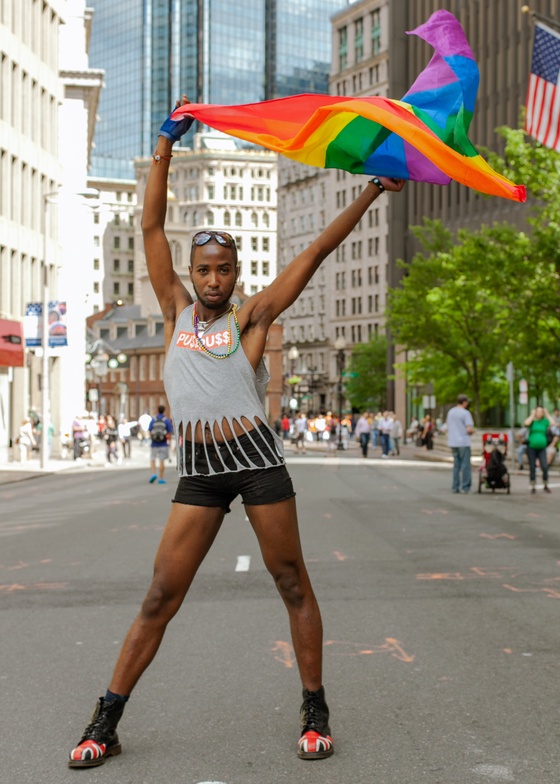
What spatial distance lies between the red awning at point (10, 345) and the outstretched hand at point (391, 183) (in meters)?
39.6

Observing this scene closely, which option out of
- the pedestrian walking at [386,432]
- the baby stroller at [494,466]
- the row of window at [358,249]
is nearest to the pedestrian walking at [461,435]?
the baby stroller at [494,466]

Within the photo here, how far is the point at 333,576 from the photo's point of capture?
11320 millimetres

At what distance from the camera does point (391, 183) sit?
225 inches

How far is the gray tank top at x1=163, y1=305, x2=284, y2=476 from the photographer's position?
16.8ft

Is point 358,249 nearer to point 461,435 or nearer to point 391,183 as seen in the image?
point 461,435

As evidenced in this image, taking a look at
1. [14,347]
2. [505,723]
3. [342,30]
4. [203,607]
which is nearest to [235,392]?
[505,723]

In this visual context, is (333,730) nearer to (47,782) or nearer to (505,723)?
(505,723)

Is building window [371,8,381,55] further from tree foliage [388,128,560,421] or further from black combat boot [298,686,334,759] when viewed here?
black combat boot [298,686,334,759]

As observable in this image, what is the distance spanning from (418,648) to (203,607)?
2.31 meters

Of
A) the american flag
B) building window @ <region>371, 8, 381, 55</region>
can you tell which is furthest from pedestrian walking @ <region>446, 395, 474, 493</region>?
building window @ <region>371, 8, 381, 55</region>

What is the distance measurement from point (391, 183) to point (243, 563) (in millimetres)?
7225

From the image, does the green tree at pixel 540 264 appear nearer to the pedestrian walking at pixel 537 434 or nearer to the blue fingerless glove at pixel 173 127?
the pedestrian walking at pixel 537 434

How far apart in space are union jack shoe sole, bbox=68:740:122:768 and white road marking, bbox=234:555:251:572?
679 cm

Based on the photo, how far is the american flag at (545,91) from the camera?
983 inches
